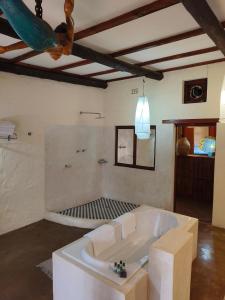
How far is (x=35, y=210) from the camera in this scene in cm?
446

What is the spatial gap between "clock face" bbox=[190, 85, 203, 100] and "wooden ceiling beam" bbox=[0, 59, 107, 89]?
6.70 ft

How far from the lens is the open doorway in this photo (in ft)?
18.7

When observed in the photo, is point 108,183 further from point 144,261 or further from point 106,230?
point 144,261

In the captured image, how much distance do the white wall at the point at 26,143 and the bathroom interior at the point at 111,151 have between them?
0.02 m

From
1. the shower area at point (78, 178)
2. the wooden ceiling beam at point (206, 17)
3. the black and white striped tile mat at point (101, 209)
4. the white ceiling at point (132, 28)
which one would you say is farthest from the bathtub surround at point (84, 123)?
the wooden ceiling beam at point (206, 17)

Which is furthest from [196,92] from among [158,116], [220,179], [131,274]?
[131,274]

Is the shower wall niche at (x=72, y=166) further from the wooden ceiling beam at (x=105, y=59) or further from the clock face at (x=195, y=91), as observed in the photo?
the clock face at (x=195, y=91)

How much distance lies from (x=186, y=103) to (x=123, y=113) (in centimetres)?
145

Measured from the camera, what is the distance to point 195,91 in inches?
171

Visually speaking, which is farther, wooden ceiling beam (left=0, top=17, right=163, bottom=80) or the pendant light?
the pendant light

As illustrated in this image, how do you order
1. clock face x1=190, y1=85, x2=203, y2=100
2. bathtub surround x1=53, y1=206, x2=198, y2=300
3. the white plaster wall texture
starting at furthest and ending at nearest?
clock face x1=190, y1=85, x2=203, y2=100, the white plaster wall texture, bathtub surround x1=53, y1=206, x2=198, y2=300

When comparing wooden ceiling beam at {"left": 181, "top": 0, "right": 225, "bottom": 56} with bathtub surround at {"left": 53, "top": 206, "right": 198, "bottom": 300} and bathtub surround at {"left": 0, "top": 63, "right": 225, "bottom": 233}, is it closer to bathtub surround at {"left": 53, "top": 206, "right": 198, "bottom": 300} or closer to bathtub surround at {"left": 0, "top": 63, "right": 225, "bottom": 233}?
bathtub surround at {"left": 0, "top": 63, "right": 225, "bottom": 233}

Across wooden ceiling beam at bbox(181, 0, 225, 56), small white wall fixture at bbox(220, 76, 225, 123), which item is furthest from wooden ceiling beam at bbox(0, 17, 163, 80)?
wooden ceiling beam at bbox(181, 0, 225, 56)

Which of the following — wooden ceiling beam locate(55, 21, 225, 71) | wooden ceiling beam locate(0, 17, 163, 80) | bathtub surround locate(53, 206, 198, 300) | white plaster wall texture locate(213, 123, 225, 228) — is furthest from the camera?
white plaster wall texture locate(213, 123, 225, 228)
